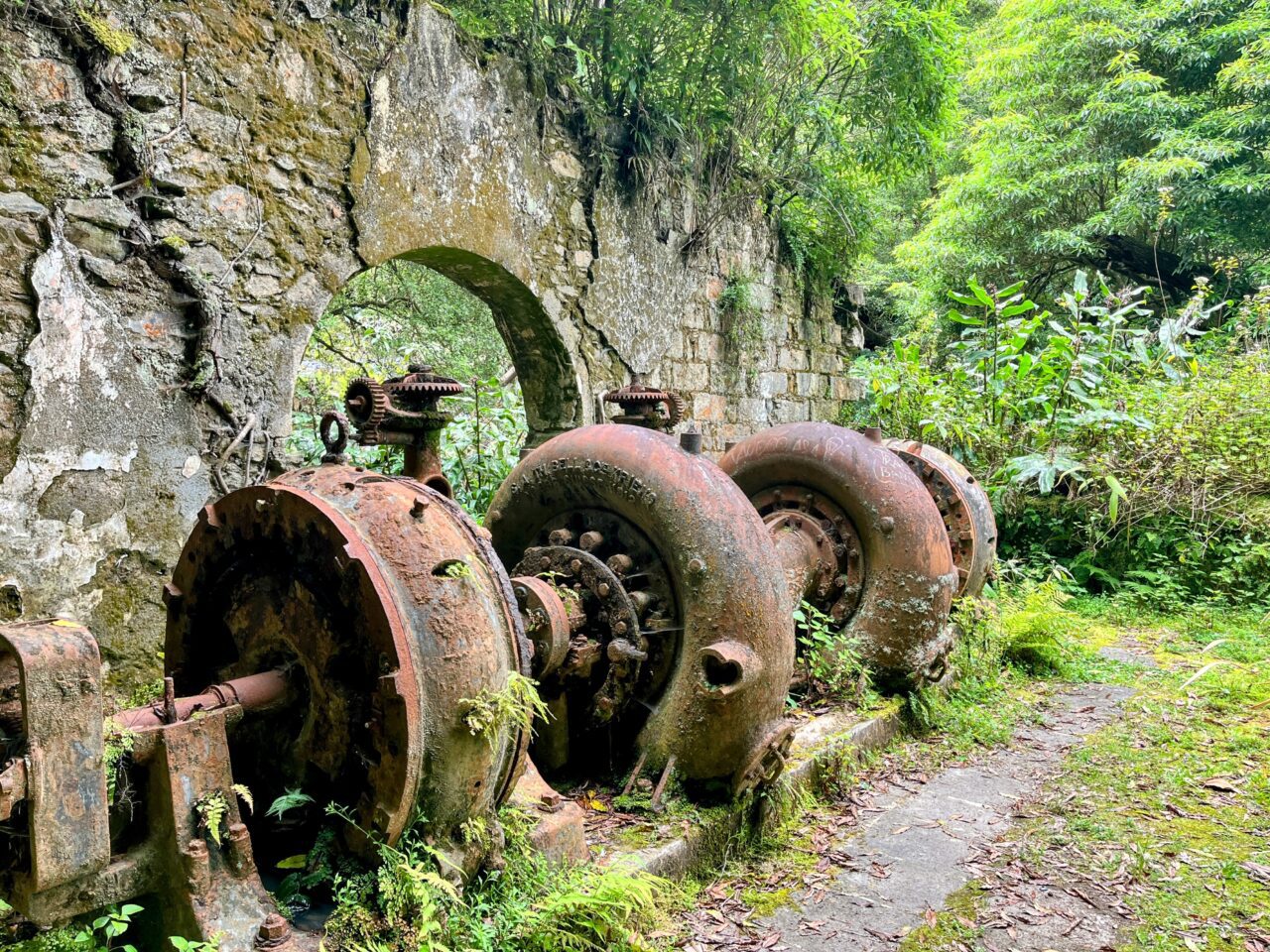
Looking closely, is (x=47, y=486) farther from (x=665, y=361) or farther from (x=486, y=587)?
(x=665, y=361)

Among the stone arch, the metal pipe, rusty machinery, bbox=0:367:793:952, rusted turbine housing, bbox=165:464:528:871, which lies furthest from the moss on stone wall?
the metal pipe

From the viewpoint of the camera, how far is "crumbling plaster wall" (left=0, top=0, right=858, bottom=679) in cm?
331

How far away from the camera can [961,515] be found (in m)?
5.06

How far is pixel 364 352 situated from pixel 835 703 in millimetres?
7282

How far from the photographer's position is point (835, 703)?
13.1 ft

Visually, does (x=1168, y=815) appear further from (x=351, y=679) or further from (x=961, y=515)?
(x=351, y=679)

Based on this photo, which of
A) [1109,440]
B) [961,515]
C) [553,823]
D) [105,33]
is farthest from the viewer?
[1109,440]

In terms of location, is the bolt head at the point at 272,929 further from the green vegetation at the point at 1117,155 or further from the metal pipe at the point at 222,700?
the green vegetation at the point at 1117,155

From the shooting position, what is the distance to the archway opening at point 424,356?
19.2ft

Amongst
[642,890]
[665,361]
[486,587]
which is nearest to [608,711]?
[642,890]

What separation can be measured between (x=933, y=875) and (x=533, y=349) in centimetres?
410

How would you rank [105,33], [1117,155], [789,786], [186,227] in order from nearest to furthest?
[789,786], [105,33], [186,227], [1117,155]

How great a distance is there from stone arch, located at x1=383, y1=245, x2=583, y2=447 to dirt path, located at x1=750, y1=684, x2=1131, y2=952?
3.29 m

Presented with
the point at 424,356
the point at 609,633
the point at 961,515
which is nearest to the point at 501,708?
the point at 609,633
